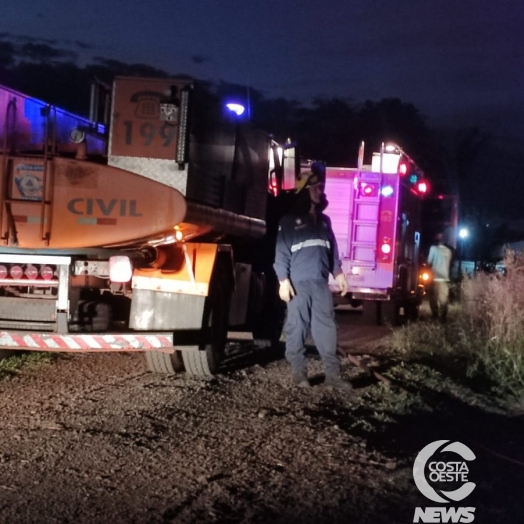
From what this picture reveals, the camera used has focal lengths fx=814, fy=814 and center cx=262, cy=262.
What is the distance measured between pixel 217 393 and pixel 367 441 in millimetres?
1945

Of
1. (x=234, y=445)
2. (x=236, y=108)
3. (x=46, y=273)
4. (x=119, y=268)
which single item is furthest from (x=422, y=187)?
(x=234, y=445)

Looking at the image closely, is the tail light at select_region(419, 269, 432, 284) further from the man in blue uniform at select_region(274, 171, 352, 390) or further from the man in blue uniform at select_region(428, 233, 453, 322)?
the man in blue uniform at select_region(274, 171, 352, 390)

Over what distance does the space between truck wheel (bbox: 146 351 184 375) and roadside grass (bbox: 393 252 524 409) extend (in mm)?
3267

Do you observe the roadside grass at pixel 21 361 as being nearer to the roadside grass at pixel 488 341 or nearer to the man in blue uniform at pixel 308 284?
the man in blue uniform at pixel 308 284

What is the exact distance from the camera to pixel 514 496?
Answer: 4.88m

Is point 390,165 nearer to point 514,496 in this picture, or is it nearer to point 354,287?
point 354,287

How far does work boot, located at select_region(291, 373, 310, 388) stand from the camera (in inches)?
306

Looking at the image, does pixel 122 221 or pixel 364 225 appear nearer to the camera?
pixel 122 221

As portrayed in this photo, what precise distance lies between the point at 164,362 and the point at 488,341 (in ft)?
13.3

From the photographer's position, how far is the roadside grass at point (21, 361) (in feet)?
27.1

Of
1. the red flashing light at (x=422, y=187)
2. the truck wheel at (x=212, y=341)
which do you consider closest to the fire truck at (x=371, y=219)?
the red flashing light at (x=422, y=187)

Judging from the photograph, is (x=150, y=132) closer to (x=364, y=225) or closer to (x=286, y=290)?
(x=286, y=290)

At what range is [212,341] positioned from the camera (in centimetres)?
811

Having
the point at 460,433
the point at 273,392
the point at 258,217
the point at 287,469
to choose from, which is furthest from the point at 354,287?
the point at 287,469
